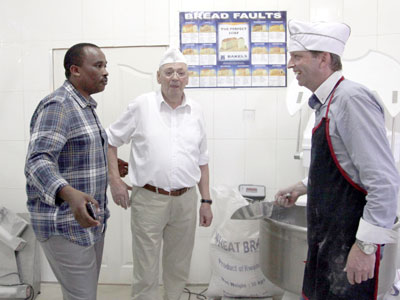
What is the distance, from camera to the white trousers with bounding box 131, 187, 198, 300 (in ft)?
6.29

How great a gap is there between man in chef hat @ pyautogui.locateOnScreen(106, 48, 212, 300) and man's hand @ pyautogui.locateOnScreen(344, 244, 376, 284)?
1039 millimetres

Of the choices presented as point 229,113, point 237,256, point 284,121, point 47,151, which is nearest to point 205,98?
point 229,113

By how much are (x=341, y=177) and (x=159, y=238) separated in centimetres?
113

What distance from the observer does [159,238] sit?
1964 millimetres

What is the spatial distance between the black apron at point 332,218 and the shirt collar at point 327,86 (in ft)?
0.05

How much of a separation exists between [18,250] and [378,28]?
2.65 m

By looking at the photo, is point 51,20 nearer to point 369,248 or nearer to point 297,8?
point 297,8

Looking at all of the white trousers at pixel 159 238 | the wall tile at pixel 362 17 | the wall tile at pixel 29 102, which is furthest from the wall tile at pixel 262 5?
the wall tile at pixel 29 102

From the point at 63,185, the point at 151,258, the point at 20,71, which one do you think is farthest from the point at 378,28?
the point at 20,71

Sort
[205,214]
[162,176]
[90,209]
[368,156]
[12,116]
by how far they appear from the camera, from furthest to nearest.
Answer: [12,116]
[205,214]
[162,176]
[90,209]
[368,156]

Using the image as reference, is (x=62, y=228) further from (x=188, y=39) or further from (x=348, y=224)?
(x=188, y=39)

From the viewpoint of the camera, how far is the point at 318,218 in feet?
3.85

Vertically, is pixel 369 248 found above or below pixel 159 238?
above

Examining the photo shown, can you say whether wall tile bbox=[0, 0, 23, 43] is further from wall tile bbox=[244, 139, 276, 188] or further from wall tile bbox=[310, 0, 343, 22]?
wall tile bbox=[310, 0, 343, 22]
